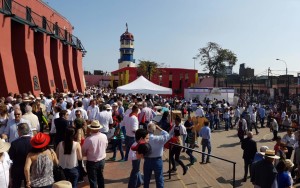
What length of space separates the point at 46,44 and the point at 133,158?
67.0ft

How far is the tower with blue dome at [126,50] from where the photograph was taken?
8088 centimetres

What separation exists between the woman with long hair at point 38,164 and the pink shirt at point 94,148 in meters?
1.28

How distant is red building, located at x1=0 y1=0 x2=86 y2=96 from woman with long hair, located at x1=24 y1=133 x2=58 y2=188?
13210 millimetres

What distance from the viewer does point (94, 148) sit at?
20.2 ft

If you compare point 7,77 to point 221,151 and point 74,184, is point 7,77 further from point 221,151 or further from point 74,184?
point 74,184

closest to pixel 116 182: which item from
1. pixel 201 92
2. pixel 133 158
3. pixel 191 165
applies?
pixel 133 158

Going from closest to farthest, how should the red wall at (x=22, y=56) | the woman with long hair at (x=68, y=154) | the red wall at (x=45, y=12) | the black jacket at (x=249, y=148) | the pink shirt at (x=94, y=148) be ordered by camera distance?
the woman with long hair at (x=68, y=154), the pink shirt at (x=94, y=148), the black jacket at (x=249, y=148), the red wall at (x=22, y=56), the red wall at (x=45, y=12)

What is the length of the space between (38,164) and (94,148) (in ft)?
4.82

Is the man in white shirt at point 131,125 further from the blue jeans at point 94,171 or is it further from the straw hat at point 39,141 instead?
the straw hat at point 39,141

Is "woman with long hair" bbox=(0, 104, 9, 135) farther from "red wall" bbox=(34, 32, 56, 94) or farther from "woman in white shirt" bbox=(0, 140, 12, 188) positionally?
"red wall" bbox=(34, 32, 56, 94)

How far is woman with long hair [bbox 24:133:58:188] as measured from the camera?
4.83m

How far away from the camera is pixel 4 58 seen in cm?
1692

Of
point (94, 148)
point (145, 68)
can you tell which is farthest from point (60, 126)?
point (145, 68)

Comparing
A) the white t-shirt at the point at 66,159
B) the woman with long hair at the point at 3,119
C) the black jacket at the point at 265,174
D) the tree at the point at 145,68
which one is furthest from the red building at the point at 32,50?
the tree at the point at 145,68
